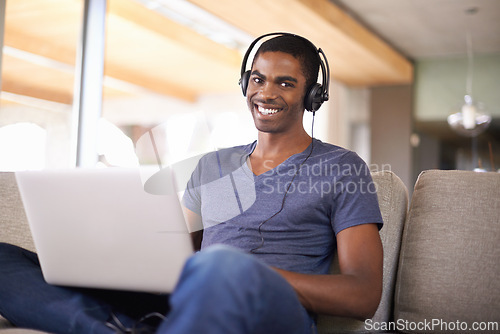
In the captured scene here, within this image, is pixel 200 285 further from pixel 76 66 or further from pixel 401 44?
pixel 401 44

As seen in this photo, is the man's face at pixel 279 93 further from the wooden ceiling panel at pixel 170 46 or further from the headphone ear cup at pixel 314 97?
the wooden ceiling panel at pixel 170 46

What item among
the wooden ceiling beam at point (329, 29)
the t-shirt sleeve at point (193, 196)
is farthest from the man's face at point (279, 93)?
the wooden ceiling beam at point (329, 29)

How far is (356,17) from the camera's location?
5375mm

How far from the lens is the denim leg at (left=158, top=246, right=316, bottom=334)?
83 centimetres

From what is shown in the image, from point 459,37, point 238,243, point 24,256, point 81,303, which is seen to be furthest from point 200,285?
point 459,37

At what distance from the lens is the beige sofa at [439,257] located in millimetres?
1336

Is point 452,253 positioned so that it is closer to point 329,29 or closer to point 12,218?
point 12,218

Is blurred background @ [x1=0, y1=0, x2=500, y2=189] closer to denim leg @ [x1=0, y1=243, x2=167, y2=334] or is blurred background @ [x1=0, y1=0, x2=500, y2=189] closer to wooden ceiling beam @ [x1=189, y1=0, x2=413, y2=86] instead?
wooden ceiling beam @ [x1=189, y1=0, x2=413, y2=86]

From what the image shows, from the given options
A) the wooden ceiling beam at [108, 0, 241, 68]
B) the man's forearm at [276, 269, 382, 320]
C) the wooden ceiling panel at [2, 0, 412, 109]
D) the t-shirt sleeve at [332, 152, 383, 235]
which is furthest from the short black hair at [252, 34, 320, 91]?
the wooden ceiling beam at [108, 0, 241, 68]

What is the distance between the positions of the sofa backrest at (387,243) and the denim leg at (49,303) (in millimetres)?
467

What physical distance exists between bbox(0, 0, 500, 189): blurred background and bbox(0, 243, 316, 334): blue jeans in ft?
1.42

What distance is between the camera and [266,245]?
1.38 m

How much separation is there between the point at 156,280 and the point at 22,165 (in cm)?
276

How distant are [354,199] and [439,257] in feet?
0.99
